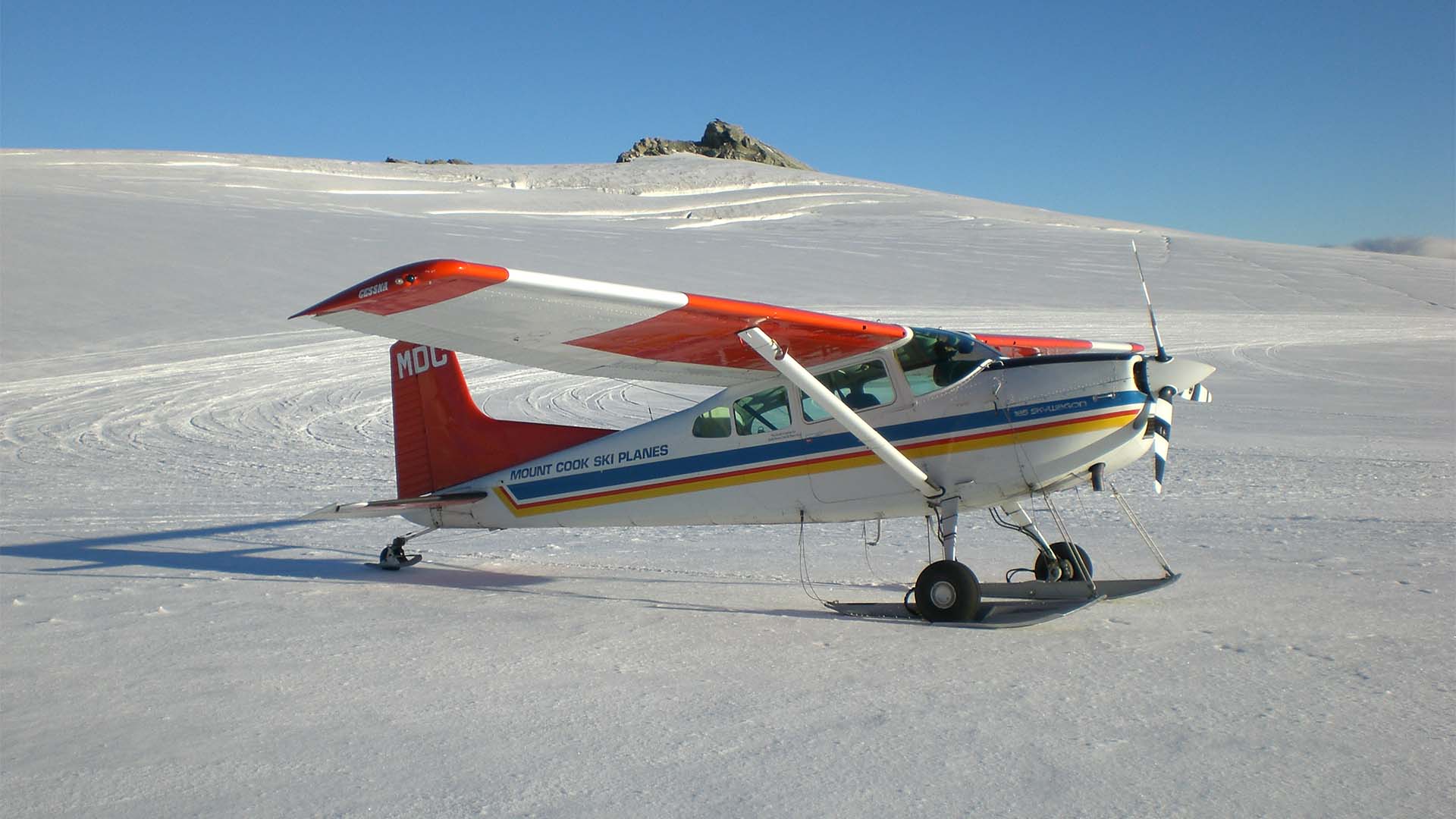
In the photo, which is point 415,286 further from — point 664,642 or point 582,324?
point 664,642

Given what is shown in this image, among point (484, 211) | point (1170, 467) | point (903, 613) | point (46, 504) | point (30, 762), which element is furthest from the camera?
point (484, 211)

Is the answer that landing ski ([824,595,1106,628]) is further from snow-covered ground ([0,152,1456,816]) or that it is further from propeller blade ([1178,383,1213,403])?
propeller blade ([1178,383,1213,403])

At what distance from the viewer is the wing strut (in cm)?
599

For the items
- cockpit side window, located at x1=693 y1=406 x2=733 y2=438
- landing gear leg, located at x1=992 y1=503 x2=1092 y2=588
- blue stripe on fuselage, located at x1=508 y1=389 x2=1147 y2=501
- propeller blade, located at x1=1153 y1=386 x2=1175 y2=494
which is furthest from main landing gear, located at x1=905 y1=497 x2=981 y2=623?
cockpit side window, located at x1=693 y1=406 x2=733 y2=438

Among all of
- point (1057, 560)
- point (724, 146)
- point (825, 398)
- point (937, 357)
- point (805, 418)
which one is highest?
point (724, 146)

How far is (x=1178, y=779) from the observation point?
3.61 metres

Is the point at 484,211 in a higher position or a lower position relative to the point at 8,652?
higher

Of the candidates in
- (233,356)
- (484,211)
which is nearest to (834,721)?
(233,356)

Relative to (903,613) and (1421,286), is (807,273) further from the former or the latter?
(903,613)

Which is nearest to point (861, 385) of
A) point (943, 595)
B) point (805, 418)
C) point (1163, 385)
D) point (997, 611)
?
point (805, 418)

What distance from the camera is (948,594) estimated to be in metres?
6.01

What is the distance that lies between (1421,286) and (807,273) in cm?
2240

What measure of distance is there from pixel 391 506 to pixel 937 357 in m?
4.17

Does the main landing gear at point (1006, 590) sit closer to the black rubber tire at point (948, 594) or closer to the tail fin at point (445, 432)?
the black rubber tire at point (948, 594)
